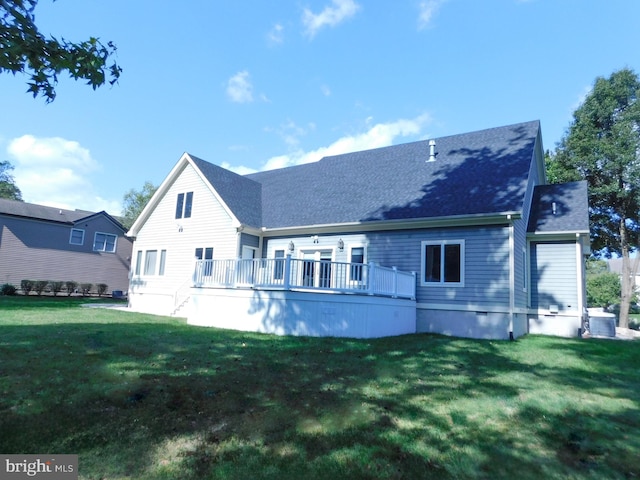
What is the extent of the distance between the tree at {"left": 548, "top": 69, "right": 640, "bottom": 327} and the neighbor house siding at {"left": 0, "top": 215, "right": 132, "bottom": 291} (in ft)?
112

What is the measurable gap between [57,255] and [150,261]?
14.5 metres

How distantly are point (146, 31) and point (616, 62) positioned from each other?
2713 cm

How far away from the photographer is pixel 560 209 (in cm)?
1508

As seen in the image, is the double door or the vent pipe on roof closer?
the double door

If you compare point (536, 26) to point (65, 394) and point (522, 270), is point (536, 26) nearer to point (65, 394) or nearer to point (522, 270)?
point (522, 270)

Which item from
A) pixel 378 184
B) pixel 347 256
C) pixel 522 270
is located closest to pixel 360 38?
pixel 378 184

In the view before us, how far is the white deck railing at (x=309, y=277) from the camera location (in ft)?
36.0

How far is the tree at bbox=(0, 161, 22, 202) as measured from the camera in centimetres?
5369

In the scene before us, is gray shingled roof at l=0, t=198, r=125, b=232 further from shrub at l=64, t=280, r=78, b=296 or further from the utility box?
the utility box

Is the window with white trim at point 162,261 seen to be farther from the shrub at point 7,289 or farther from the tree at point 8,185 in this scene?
the tree at point 8,185

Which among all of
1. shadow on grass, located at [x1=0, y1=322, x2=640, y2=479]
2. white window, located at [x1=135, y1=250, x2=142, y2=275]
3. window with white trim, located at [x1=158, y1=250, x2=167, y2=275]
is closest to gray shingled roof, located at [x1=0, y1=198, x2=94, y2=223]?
white window, located at [x1=135, y1=250, x2=142, y2=275]

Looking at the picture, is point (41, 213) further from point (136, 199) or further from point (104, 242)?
point (136, 199)

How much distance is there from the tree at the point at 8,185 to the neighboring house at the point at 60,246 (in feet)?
101

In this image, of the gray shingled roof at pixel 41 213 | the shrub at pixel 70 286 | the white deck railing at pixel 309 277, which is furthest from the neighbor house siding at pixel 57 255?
the white deck railing at pixel 309 277
